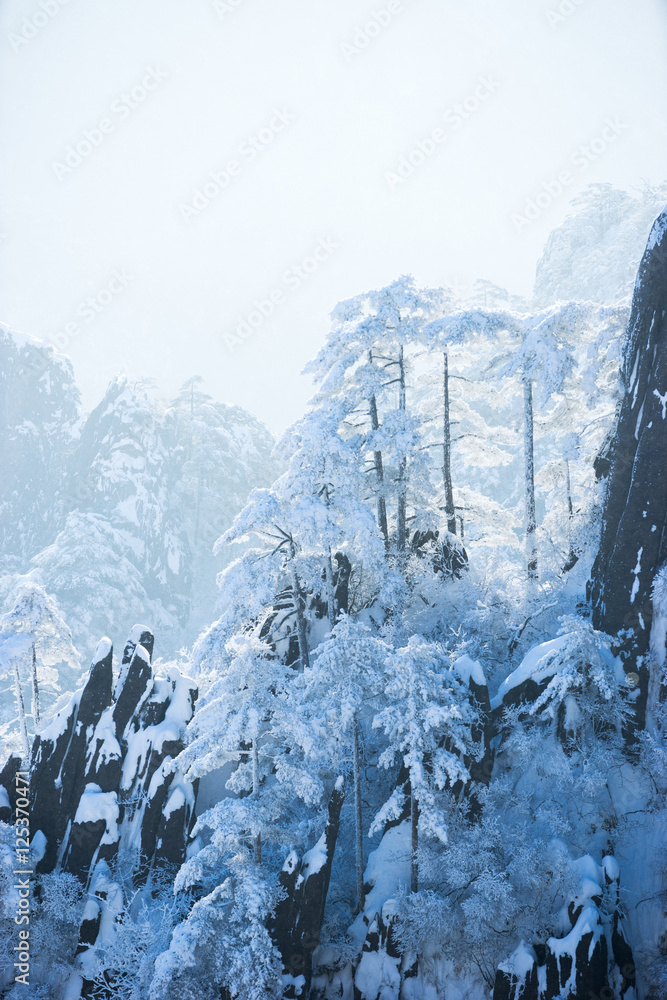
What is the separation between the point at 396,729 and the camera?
46.8 feet

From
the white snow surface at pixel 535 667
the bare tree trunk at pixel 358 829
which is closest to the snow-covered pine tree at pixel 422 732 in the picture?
the bare tree trunk at pixel 358 829

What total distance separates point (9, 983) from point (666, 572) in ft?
69.9

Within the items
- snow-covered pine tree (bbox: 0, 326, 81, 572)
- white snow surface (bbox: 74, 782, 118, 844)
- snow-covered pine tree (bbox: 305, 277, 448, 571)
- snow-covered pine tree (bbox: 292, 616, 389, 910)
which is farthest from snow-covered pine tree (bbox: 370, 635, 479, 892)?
snow-covered pine tree (bbox: 0, 326, 81, 572)

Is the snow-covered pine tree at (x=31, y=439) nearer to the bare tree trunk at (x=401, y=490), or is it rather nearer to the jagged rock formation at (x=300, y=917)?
the bare tree trunk at (x=401, y=490)

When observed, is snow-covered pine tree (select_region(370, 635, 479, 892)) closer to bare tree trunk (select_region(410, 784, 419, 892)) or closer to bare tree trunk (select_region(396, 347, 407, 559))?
bare tree trunk (select_region(410, 784, 419, 892))

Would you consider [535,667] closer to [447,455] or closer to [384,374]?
[447,455]

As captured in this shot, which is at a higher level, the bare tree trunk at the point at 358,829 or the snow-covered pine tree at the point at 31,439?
the snow-covered pine tree at the point at 31,439

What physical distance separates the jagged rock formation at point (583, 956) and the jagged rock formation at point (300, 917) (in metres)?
4.35

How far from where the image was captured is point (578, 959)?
1212 centimetres

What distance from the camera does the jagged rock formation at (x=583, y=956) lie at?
39.3ft

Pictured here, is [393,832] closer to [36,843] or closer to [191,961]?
[191,961]

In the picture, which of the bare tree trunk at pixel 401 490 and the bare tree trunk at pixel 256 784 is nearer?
the bare tree trunk at pixel 256 784

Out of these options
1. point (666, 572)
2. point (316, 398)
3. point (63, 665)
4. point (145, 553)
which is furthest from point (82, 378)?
point (666, 572)

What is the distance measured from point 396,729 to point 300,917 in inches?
209
